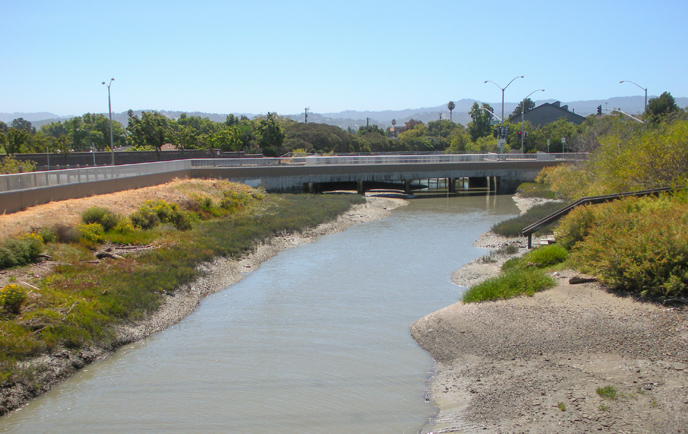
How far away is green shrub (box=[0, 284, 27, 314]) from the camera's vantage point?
13859mm

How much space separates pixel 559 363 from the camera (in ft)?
36.1

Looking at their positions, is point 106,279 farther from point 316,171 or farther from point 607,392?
point 316,171

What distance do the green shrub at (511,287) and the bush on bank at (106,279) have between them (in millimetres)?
9829

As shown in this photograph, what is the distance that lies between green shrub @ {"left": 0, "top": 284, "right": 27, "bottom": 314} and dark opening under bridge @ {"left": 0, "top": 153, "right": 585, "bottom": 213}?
48.0 feet

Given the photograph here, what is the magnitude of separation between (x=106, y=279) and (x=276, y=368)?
313 inches

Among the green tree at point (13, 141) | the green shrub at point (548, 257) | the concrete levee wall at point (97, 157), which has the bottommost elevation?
the green shrub at point (548, 257)

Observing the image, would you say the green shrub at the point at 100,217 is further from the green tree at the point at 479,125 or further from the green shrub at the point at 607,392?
the green tree at the point at 479,125

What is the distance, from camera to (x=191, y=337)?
1536 cm

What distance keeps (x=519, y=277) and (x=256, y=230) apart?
1734 centimetres

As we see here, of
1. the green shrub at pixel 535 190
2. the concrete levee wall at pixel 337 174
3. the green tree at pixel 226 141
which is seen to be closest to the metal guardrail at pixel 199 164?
the concrete levee wall at pixel 337 174

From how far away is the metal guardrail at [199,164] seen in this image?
25.1m

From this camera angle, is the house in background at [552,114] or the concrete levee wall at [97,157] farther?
the house in background at [552,114]

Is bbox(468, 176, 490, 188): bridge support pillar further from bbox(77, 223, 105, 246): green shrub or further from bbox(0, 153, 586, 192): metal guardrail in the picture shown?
bbox(77, 223, 105, 246): green shrub

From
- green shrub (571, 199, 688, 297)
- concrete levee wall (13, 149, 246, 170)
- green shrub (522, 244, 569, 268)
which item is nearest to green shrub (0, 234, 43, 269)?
green shrub (522, 244, 569, 268)
